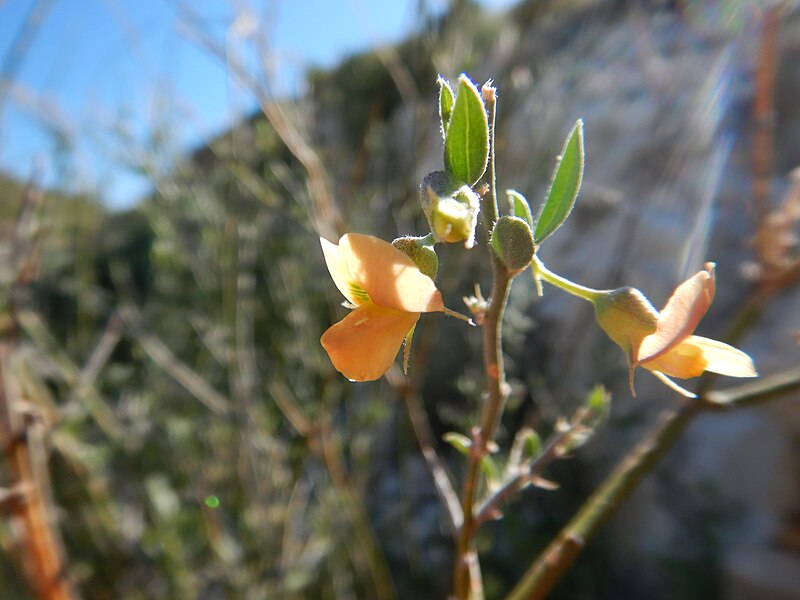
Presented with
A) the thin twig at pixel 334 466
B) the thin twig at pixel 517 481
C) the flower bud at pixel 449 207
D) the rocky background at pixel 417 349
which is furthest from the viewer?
the rocky background at pixel 417 349

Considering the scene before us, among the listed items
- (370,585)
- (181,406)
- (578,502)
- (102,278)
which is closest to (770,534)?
(578,502)

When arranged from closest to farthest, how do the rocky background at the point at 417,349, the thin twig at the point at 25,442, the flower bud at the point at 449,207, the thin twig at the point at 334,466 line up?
the flower bud at the point at 449,207 → the thin twig at the point at 25,442 → the thin twig at the point at 334,466 → the rocky background at the point at 417,349

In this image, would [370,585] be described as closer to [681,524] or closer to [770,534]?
[681,524]

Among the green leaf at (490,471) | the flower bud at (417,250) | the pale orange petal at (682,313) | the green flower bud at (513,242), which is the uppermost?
the flower bud at (417,250)

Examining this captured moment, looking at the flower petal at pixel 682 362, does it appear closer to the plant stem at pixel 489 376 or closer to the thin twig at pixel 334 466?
the plant stem at pixel 489 376

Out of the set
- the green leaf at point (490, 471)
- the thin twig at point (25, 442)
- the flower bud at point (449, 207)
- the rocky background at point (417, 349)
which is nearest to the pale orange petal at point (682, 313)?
the flower bud at point (449, 207)

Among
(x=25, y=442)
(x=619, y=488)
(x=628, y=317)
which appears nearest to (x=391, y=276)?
(x=628, y=317)

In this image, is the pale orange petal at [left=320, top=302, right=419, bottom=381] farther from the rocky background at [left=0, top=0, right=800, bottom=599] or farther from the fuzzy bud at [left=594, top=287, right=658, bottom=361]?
the rocky background at [left=0, top=0, right=800, bottom=599]
